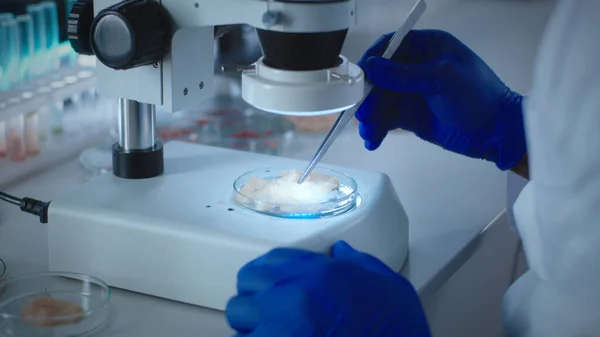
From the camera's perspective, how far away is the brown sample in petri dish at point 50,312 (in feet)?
3.22

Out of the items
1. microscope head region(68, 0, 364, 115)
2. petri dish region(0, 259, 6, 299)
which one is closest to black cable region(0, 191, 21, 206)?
petri dish region(0, 259, 6, 299)

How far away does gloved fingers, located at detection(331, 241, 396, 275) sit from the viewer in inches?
38.7

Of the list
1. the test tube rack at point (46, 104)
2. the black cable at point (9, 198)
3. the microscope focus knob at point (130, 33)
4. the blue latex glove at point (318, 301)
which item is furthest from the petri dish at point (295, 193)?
the test tube rack at point (46, 104)

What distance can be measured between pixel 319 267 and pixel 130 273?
0.31 meters

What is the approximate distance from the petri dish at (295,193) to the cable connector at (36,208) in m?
0.30

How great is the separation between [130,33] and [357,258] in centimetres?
40

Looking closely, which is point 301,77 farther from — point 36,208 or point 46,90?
point 46,90

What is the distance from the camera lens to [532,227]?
1014 millimetres

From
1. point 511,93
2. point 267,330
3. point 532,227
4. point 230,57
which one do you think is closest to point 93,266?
point 267,330

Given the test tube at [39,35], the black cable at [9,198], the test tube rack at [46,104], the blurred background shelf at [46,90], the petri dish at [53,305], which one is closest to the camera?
the petri dish at [53,305]

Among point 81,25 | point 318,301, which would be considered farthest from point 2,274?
point 318,301

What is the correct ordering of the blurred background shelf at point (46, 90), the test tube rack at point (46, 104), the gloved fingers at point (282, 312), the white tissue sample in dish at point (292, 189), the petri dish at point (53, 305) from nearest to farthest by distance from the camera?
the gloved fingers at point (282, 312), the petri dish at point (53, 305), the white tissue sample in dish at point (292, 189), the test tube rack at point (46, 104), the blurred background shelf at point (46, 90)

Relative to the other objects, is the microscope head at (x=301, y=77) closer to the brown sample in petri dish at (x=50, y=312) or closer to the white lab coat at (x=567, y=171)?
the white lab coat at (x=567, y=171)

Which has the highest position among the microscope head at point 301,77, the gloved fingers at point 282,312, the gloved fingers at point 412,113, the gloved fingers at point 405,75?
the microscope head at point 301,77
